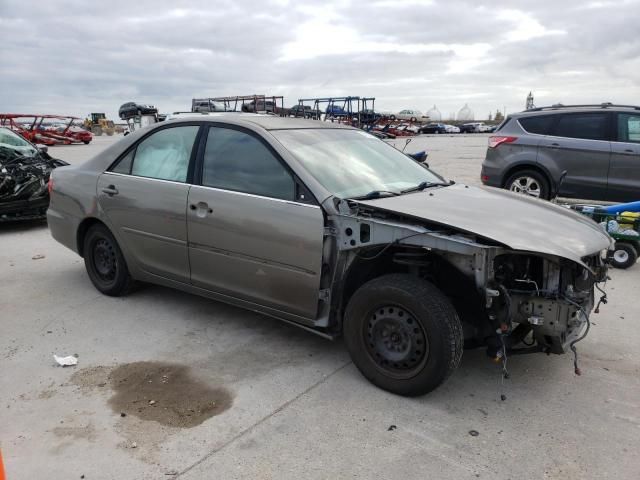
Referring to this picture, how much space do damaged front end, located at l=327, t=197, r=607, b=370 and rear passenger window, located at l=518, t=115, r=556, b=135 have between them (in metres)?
5.76

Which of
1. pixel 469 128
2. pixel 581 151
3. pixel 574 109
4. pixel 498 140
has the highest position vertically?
pixel 469 128

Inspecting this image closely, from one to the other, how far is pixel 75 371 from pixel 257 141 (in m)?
1.97

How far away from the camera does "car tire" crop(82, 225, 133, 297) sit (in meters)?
4.69

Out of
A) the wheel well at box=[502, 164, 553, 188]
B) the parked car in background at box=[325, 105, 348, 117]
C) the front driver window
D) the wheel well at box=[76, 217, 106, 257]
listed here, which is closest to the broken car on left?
the wheel well at box=[76, 217, 106, 257]

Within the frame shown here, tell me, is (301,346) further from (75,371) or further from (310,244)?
(75,371)

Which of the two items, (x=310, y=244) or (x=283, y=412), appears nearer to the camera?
(x=283, y=412)

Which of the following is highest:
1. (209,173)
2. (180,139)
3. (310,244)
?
(180,139)

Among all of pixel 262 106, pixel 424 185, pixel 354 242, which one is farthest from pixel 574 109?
pixel 262 106

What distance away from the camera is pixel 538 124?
8.65 metres

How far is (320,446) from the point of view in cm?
271

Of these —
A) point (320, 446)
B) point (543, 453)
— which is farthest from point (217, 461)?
point (543, 453)

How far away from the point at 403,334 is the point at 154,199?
7.38 ft

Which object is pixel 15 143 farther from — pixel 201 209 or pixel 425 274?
pixel 425 274

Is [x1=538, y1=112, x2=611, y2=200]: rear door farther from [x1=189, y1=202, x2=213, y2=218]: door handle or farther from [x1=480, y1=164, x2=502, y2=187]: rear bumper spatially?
[x1=189, y1=202, x2=213, y2=218]: door handle
